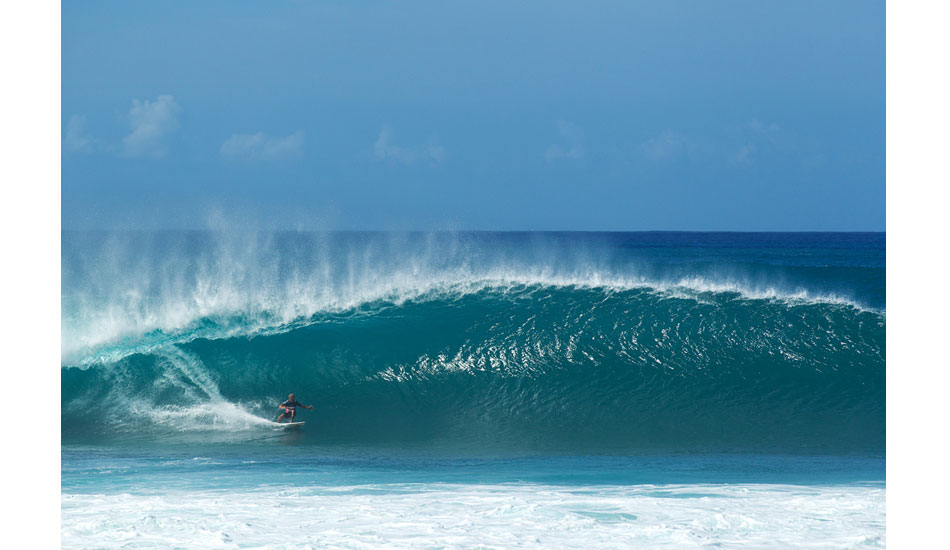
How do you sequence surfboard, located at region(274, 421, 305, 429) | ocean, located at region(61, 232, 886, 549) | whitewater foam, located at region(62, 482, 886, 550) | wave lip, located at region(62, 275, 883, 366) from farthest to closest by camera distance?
wave lip, located at region(62, 275, 883, 366) → surfboard, located at region(274, 421, 305, 429) → ocean, located at region(61, 232, 886, 549) → whitewater foam, located at region(62, 482, 886, 550)

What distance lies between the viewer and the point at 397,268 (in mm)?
14711

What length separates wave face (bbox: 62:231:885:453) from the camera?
959 cm

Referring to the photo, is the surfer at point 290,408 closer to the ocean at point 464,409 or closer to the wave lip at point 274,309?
the ocean at point 464,409

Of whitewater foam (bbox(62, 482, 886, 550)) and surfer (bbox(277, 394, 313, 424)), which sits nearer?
whitewater foam (bbox(62, 482, 886, 550))

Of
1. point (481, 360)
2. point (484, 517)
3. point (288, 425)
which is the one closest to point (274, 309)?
point (288, 425)

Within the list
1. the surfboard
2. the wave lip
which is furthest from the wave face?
the surfboard

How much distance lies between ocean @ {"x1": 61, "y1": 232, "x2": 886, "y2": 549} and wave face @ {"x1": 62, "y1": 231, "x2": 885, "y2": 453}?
0.04 m

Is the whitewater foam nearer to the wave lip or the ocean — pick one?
the ocean

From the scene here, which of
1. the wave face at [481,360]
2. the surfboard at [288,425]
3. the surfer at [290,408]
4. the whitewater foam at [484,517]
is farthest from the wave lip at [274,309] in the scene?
the whitewater foam at [484,517]

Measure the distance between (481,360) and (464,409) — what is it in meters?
1.43

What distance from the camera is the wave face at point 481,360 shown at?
959 centimetres

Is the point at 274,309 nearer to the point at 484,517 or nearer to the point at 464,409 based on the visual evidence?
the point at 464,409
